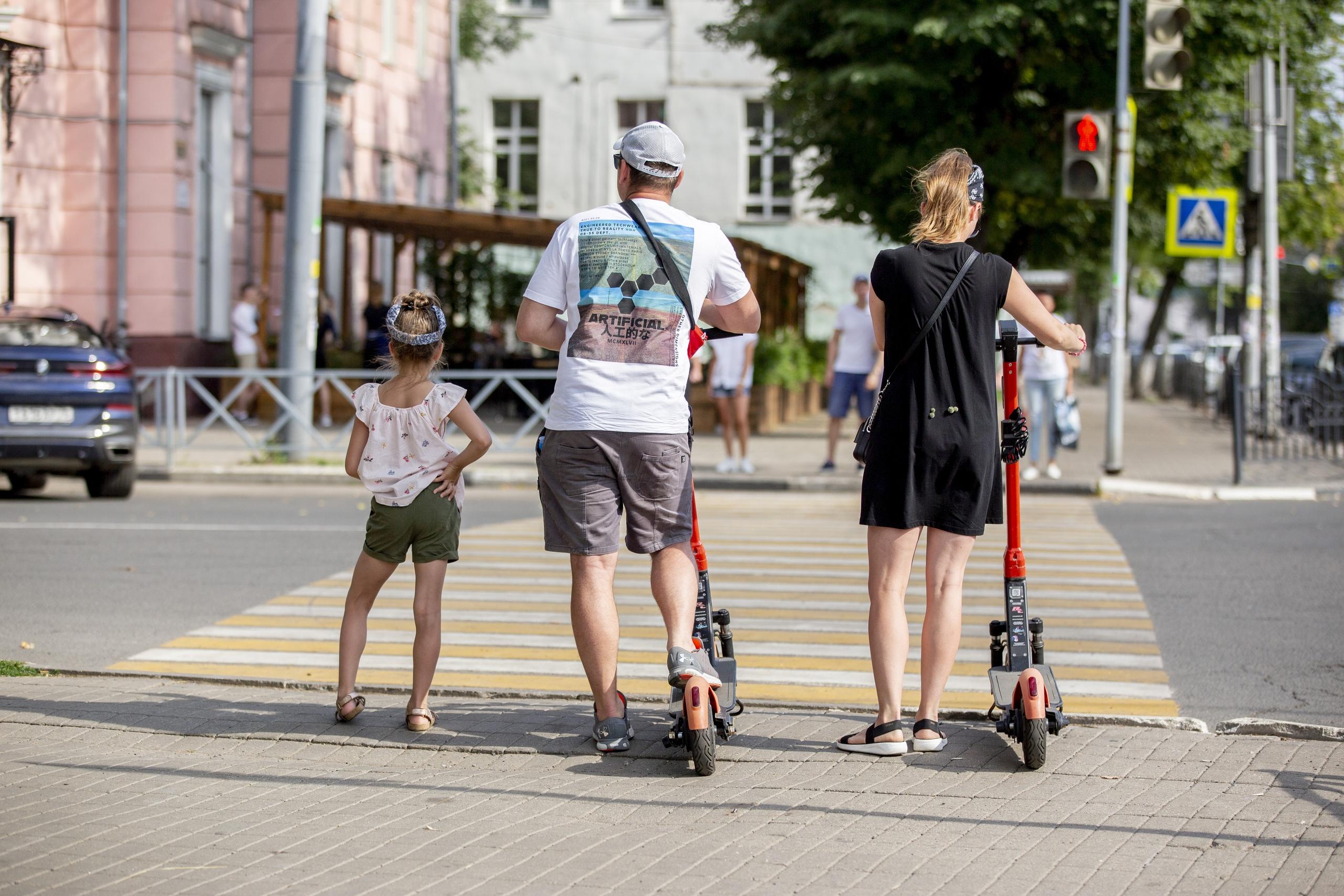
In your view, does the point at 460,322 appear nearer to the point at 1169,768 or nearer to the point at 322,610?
the point at 322,610

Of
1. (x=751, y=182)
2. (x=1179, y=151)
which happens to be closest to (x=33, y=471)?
(x=1179, y=151)

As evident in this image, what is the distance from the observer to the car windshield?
13844 millimetres

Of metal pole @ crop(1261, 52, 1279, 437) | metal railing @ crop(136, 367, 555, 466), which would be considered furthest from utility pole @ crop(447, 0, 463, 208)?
metal pole @ crop(1261, 52, 1279, 437)

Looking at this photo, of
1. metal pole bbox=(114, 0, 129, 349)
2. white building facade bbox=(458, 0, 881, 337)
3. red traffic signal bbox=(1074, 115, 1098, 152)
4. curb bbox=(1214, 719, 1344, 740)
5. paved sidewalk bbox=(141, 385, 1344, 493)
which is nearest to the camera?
curb bbox=(1214, 719, 1344, 740)

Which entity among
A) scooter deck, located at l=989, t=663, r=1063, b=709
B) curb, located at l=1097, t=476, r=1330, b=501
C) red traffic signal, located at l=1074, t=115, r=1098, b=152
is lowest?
scooter deck, located at l=989, t=663, r=1063, b=709

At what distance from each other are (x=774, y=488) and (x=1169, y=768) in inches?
424

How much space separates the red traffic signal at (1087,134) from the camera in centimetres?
1498

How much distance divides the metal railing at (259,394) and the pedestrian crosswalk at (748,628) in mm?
6381

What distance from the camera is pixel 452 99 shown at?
34.8m

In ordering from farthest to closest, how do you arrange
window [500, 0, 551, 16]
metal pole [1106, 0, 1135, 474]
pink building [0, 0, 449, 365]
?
window [500, 0, 551, 16] → pink building [0, 0, 449, 365] → metal pole [1106, 0, 1135, 474]

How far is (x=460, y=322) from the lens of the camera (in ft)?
87.4

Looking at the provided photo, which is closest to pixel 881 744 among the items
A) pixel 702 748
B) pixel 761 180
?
pixel 702 748

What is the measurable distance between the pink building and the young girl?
16490mm

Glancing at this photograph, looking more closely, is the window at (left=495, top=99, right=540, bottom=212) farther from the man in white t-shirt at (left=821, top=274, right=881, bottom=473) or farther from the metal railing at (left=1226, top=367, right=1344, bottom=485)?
the man in white t-shirt at (left=821, top=274, right=881, bottom=473)
